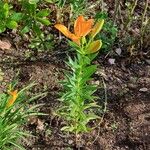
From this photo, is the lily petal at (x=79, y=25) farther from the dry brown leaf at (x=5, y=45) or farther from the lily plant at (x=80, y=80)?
the dry brown leaf at (x=5, y=45)

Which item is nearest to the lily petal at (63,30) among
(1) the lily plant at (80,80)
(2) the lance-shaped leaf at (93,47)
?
(1) the lily plant at (80,80)

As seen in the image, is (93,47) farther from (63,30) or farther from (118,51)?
(118,51)

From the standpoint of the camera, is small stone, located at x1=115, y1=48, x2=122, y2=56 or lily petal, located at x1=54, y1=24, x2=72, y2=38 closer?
lily petal, located at x1=54, y1=24, x2=72, y2=38

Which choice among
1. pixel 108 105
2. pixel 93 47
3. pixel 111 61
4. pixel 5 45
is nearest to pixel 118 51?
Result: pixel 111 61

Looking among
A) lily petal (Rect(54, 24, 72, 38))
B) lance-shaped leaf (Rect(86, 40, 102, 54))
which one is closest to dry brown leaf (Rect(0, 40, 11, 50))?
lance-shaped leaf (Rect(86, 40, 102, 54))

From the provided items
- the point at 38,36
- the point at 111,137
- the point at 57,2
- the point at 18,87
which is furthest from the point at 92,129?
the point at 57,2

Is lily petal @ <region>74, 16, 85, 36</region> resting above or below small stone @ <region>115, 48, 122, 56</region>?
above

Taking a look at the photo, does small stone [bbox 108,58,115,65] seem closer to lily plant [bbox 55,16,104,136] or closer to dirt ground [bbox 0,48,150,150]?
dirt ground [bbox 0,48,150,150]

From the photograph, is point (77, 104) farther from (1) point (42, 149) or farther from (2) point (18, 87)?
(2) point (18, 87)
